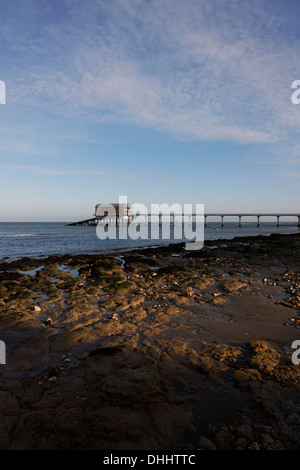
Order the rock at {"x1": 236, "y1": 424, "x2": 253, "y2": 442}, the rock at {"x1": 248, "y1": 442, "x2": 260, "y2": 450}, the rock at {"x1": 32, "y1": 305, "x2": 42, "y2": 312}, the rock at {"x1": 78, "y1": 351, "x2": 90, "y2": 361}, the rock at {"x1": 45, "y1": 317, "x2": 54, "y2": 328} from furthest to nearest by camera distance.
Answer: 1. the rock at {"x1": 32, "y1": 305, "x2": 42, "y2": 312}
2. the rock at {"x1": 45, "y1": 317, "x2": 54, "y2": 328}
3. the rock at {"x1": 78, "y1": 351, "x2": 90, "y2": 361}
4. the rock at {"x1": 236, "y1": 424, "x2": 253, "y2": 442}
5. the rock at {"x1": 248, "y1": 442, "x2": 260, "y2": 450}

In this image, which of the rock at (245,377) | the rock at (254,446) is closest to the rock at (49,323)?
the rock at (245,377)

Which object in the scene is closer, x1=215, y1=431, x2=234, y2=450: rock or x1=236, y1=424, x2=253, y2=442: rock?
x1=215, y1=431, x2=234, y2=450: rock

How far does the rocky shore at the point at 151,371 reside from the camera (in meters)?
3.37

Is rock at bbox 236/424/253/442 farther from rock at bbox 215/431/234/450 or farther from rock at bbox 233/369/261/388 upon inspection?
rock at bbox 233/369/261/388

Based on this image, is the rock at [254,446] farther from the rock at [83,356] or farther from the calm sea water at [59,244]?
the calm sea water at [59,244]

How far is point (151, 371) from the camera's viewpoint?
15.0ft

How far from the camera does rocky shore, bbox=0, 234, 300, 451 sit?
11.1ft

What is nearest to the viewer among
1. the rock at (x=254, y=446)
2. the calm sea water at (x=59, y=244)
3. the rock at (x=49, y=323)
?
the rock at (x=254, y=446)

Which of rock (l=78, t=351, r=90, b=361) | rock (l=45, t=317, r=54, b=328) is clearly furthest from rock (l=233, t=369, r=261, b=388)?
rock (l=45, t=317, r=54, b=328)

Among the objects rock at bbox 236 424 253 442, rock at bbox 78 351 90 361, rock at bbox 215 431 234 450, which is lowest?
rock at bbox 78 351 90 361

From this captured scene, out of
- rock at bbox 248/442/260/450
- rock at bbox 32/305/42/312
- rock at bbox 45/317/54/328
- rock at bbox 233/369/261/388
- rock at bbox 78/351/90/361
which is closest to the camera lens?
rock at bbox 248/442/260/450

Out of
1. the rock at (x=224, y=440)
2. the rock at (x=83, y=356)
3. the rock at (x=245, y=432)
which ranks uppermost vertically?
the rock at (x=245, y=432)

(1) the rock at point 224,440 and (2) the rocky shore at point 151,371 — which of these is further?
(2) the rocky shore at point 151,371

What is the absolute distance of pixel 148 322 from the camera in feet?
A: 24.3
